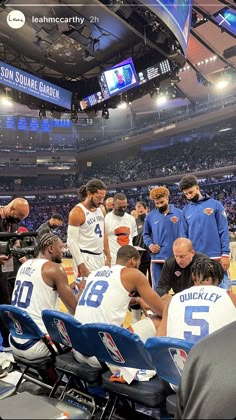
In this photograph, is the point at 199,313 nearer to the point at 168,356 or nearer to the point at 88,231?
the point at 168,356

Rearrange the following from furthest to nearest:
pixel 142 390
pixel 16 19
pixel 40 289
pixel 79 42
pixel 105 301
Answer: pixel 79 42 < pixel 16 19 < pixel 40 289 < pixel 105 301 < pixel 142 390

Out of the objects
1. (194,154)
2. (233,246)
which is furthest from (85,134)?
(233,246)

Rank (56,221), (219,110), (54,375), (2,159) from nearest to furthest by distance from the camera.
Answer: (54,375), (56,221), (219,110), (2,159)

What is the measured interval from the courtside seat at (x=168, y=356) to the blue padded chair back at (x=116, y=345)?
11cm

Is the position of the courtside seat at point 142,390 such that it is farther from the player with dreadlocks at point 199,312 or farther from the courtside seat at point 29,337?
the courtside seat at point 29,337

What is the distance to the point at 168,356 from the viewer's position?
1729mm

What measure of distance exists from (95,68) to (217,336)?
7.88m

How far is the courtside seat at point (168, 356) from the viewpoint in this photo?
5.39ft

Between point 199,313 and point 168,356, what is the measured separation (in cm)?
34

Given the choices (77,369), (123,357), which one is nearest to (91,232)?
(77,369)

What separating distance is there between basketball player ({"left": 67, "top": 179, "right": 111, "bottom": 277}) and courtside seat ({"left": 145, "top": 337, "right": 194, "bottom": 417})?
7.11ft

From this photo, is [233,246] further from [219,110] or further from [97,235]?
[219,110]

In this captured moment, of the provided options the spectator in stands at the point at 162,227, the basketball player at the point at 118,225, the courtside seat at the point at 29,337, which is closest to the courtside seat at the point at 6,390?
the courtside seat at the point at 29,337

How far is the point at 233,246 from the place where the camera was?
33.4 feet
